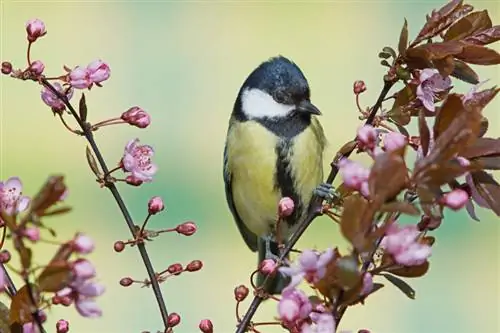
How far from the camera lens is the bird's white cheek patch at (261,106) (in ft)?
4.75

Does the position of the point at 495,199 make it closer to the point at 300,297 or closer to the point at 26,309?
the point at 300,297

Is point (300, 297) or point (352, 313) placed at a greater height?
point (300, 297)

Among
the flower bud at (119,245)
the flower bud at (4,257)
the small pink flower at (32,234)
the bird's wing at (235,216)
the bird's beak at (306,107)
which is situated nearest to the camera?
the small pink flower at (32,234)

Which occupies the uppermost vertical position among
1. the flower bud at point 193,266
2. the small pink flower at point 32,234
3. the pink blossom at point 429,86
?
the pink blossom at point 429,86

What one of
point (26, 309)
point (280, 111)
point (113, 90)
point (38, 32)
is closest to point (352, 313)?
point (113, 90)

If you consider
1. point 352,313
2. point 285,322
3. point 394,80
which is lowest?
point 352,313

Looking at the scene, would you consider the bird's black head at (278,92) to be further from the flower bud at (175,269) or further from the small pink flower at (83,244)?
the small pink flower at (83,244)

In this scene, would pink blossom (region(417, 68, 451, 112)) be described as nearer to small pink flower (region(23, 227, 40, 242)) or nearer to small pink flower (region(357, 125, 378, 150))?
small pink flower (region(357, 125, 378, 150))

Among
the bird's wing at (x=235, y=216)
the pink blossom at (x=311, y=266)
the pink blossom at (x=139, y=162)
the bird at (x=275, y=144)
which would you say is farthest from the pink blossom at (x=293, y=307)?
the bird's wing at (x=235, y=216)

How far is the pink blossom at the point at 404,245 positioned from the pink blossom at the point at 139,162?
258mm

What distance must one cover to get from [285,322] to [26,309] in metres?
0.14

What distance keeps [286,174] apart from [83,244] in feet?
3.18

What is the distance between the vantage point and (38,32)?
28.6 inches

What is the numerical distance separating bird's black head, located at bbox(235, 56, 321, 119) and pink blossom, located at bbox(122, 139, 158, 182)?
2.22 feet
